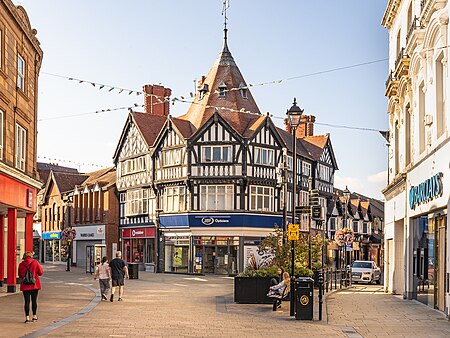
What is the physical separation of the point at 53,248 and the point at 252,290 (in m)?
51.4

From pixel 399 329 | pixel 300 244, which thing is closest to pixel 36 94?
pixel 300 244

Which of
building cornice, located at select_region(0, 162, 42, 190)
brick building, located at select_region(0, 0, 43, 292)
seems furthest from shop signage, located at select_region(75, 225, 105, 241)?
building cornice, located at select_region(0, 162, 42, 190)

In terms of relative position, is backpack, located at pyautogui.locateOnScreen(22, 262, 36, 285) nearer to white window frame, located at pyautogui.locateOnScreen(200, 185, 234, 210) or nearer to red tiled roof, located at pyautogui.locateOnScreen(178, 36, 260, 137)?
white window frame, located at pyautogui.locateOnScreen(200, 185, 234, 210)

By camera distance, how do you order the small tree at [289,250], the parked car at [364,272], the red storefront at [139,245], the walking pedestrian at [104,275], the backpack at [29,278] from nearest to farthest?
the backpack at [29,278]
the walking pedestrian at [104,275]
the small tree at [289,250]
the parked car at [364,272]
the red storefront at [139,245]

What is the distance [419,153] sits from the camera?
23.3m

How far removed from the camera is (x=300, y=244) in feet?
87.6

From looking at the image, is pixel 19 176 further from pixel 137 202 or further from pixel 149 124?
pixel 149 124

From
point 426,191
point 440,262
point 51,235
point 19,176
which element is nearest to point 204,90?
point 51,235

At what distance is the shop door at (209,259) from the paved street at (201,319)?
23918 mm

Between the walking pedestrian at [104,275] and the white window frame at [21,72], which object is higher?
the white window frame at [21,72]

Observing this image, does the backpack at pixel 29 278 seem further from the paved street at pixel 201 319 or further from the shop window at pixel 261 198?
the shop window at pixel 261 198

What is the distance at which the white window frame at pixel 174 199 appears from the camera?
50031 mm

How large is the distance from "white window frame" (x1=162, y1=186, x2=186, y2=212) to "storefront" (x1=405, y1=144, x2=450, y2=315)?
26.2m

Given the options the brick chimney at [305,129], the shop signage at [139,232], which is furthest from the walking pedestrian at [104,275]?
the brick chimney at [305,129]
